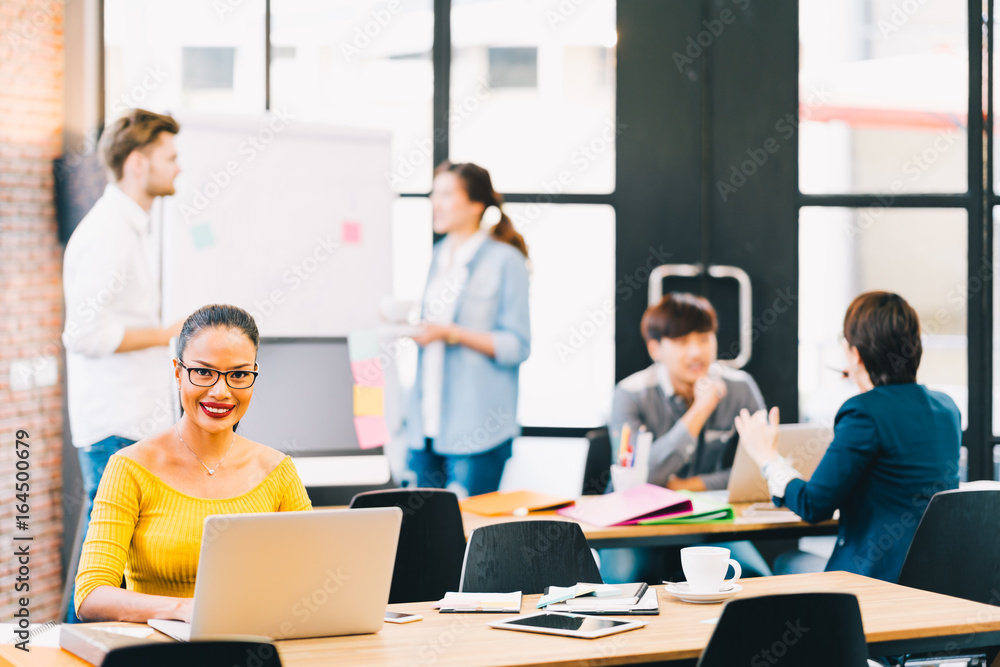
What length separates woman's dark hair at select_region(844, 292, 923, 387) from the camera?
9.40 ft

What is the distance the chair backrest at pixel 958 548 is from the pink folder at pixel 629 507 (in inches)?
27.2

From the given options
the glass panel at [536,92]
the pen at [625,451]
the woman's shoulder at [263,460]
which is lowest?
the pen at [625,451]

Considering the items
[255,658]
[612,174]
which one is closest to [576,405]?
[612,174]

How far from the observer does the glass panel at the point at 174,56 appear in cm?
455

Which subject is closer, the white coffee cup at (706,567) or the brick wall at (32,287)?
the white coffee cup at (706,567)

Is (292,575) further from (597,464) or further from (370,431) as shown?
(597,464)

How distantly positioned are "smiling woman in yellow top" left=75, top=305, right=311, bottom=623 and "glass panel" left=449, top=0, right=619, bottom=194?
2.73m

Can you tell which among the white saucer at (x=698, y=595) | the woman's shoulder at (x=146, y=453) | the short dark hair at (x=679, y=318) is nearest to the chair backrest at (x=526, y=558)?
the white saucer at (x=698, y=595)

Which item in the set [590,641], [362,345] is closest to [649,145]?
[362,345]

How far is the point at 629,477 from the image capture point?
3.47 meters

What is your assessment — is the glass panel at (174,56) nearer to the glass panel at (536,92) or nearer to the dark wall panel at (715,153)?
the glass panel at (536,92)

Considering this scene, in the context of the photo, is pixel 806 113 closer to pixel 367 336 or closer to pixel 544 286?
pixel 544 286

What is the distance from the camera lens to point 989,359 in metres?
4.95

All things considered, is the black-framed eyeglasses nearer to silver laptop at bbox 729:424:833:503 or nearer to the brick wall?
silver laptop at bbox 729:424:833:503
